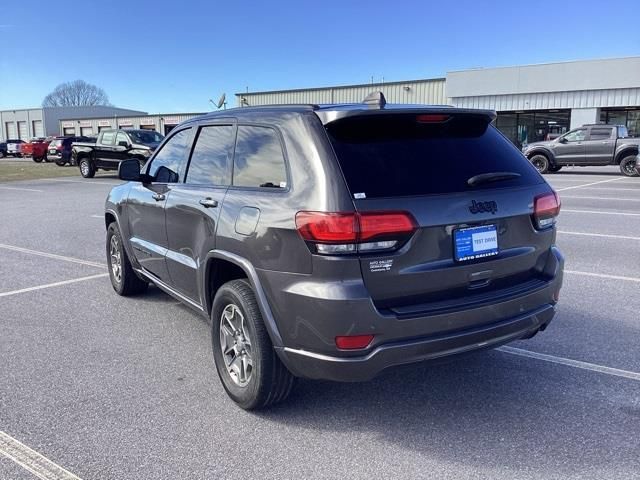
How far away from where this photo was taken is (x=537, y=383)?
378 centimetres

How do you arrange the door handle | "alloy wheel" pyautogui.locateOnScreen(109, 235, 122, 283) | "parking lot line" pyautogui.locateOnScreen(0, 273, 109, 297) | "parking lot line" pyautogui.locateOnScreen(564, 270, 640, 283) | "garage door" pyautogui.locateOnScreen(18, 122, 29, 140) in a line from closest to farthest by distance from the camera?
the door handle < "alloy wheel" pyautogui.locateOnScreen(109, 235, 122, 283) < "parking lot line" pyautogui.locateOnScreen(0, 273, 109, 297) < "parking lot line" pyautogui.locateOnScreen(564, 270, 640, 283) < "garage door" pyautogui.locateOnScreen(18, 122, 29, 140)

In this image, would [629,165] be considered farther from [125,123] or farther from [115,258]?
[125,123]

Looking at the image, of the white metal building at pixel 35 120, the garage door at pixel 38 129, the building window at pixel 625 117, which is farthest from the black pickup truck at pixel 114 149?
the garage door at pixel 38 129

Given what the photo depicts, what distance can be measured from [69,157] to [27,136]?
2318 inches

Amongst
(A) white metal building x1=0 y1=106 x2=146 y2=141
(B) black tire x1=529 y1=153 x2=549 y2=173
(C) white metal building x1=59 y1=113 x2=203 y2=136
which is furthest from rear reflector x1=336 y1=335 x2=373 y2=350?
(A) white metal building x1=0 y1=106 x2=146 y2=141

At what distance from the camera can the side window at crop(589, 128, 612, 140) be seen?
22.6 m

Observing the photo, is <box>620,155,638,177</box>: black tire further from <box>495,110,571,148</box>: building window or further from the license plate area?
the license plate area

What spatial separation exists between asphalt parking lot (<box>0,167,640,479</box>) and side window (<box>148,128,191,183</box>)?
1.30 m

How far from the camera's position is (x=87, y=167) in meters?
23.8

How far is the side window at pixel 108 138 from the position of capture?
22.6m

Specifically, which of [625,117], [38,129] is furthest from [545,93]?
[38,129]

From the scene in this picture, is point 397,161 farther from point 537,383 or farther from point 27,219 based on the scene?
point 27,219

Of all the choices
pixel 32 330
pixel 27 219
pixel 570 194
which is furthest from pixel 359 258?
pixel 570 194

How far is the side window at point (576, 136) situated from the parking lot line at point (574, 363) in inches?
840
